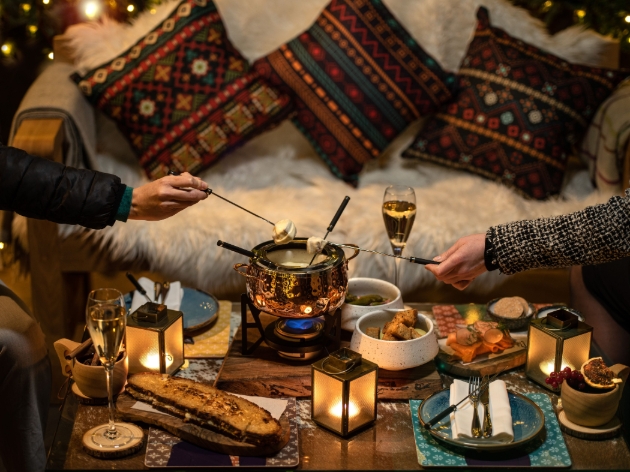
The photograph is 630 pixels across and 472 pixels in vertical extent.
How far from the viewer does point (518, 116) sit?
280 centimetres

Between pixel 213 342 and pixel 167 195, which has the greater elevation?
pixel 167 195

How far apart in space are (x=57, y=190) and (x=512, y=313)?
105 cm

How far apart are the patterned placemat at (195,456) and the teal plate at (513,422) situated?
24 cm

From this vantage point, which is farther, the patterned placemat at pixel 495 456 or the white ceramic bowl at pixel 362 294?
the white ceramic bowl at pixel 362 294

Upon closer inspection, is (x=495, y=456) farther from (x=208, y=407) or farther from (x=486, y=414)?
(x=208, y=407)

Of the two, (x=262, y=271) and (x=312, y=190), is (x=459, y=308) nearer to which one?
(x=262, y=271)

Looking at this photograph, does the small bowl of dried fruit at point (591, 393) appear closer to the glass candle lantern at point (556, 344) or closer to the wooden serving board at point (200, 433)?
the glass candle lantern at point (556, 344)

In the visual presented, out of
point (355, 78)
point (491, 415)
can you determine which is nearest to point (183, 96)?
point (355, 78)

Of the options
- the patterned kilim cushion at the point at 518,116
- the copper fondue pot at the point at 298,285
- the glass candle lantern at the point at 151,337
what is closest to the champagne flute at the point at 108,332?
the glass candle lantern at the point at 151,337

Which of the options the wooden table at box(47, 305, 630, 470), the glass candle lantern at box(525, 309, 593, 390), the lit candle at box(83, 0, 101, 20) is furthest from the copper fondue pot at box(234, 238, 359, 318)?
the lit candle at box(83, 0, 101, 20)

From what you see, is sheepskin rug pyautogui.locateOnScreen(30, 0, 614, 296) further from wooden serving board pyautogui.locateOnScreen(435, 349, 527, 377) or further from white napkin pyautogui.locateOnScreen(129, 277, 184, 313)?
wooden serving board pyautogui.locateOnScreen(435, 349, 527, 377)

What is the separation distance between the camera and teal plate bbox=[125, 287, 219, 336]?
1.81m

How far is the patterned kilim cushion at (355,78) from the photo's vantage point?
9.29 ft

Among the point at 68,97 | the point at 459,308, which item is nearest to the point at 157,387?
the point at 459,308
